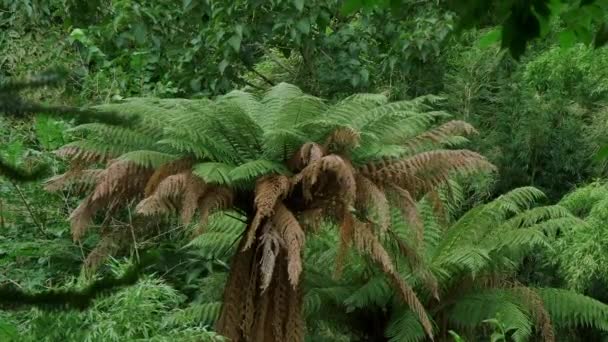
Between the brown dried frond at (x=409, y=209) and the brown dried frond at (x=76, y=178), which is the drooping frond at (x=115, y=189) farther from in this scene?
the brown dried frond at (x=409, y=209)

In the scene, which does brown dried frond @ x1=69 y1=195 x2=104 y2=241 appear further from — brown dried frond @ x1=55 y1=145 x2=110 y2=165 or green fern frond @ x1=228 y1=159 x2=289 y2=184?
green fern frond @ x1=228 y1=159 x2=289 y2=184

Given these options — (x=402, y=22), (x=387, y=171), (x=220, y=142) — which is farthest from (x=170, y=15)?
(x=387, y=171)

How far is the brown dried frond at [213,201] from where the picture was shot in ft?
14.3

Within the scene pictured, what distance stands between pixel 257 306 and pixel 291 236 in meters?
0.51

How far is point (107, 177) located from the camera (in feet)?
14.6

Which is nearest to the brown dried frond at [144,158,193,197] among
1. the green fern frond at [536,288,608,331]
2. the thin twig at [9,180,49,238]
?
the thin twig at [9,180,49,238]

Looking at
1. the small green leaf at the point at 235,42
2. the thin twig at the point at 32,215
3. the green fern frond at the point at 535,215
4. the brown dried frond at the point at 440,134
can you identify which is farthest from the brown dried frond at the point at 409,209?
the thin twig at the point at 32,215

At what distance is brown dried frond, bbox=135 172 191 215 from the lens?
4.23 meters

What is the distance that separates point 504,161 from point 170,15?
252 centimetres

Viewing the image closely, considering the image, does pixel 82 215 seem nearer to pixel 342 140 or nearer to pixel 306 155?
pixel 306 155

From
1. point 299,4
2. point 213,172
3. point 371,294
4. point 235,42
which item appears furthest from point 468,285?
point 213,172

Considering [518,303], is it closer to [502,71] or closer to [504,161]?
[504,161]

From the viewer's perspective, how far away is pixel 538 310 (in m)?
5.57

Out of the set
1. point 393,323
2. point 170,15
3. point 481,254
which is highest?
point 170,15
